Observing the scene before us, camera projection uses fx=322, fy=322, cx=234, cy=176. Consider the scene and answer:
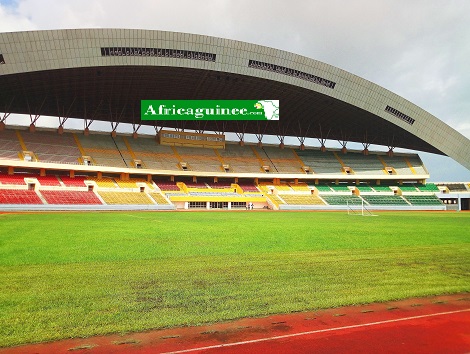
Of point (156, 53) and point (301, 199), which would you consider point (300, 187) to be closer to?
point (301, 199)

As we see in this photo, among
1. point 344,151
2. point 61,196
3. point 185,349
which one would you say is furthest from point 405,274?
point 344,151

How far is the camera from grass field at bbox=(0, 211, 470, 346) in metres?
4.85

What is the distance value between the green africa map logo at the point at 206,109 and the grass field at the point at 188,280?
109 ft

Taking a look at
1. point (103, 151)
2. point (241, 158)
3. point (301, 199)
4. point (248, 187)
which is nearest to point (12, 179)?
point (103, 151)

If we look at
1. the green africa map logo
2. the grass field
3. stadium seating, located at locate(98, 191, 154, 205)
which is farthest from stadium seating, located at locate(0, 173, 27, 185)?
the grass field

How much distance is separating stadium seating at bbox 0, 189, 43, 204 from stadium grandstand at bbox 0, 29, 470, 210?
0.19 m

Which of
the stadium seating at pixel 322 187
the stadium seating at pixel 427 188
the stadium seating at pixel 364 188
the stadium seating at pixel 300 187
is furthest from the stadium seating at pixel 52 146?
the stadium seating at pixel 427 188

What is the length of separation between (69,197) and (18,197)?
4.99 m

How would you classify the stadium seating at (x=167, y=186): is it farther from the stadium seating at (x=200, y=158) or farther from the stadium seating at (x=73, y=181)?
the stadium seating at (x=73, y=181)

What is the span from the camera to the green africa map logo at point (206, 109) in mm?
43438

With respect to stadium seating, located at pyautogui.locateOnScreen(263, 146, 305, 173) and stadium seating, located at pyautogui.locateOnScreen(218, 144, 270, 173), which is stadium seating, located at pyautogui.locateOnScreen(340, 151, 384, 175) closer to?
stadium seating, located at pyautogui.locateOnScreen(263, 146, 305, 173)

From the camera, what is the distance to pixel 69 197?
37.5 metres

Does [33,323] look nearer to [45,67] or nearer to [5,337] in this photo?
[5,337]

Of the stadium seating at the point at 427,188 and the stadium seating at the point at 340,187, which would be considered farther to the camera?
the stadium seating at the point at 427,188
